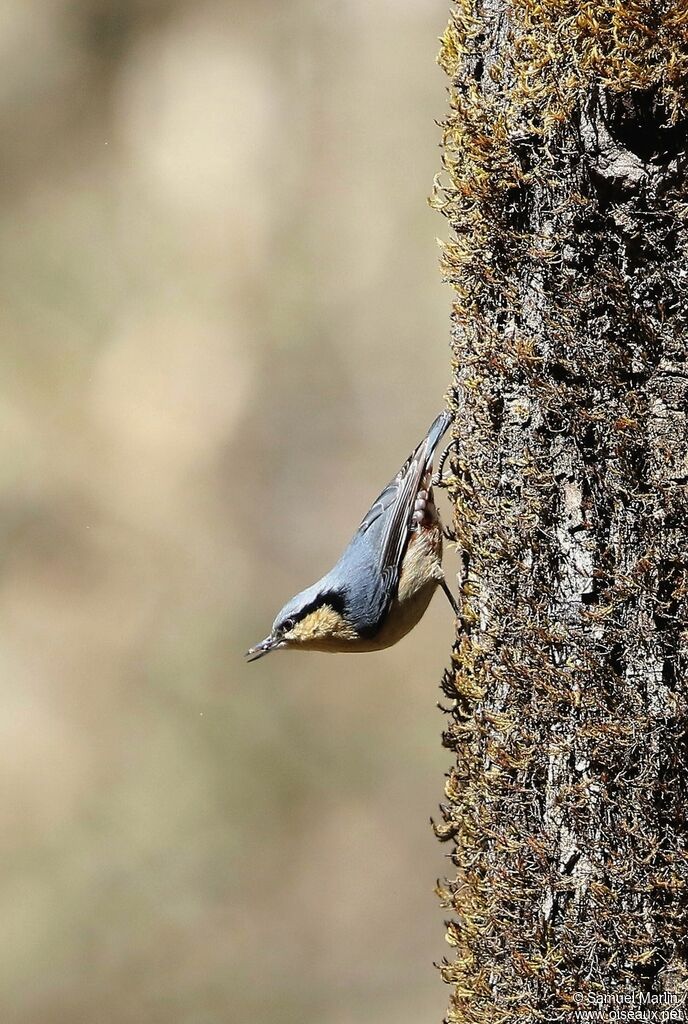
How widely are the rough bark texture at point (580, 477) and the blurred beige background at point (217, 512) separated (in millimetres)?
4614

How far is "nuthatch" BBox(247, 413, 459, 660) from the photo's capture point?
346cm

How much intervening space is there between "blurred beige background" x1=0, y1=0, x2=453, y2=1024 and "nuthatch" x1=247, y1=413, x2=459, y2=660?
3.47 metres

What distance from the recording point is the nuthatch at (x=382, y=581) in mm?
3461

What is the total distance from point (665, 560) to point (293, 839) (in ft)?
16.9

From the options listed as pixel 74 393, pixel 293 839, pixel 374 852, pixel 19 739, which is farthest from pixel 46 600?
pixel 374 852

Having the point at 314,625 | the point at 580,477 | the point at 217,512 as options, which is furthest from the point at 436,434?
the point at 217,512

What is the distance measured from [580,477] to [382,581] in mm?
1296

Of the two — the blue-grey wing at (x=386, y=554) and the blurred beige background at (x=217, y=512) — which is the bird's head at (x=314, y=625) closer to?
the blue-grey wing at (x=386, y=554)

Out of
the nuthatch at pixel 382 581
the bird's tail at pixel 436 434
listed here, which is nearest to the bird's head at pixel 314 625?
the nuthatch at pixel 382 581

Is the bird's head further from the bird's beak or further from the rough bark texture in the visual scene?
the rough bark texture

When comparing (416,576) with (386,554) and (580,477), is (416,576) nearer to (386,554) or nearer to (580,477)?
(386,554)

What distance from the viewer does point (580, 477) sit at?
2.27 m

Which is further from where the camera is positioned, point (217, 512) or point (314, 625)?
point (217, 512)

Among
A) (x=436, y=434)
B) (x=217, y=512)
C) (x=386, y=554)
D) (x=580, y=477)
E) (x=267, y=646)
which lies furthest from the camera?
(x=217, y=512)
